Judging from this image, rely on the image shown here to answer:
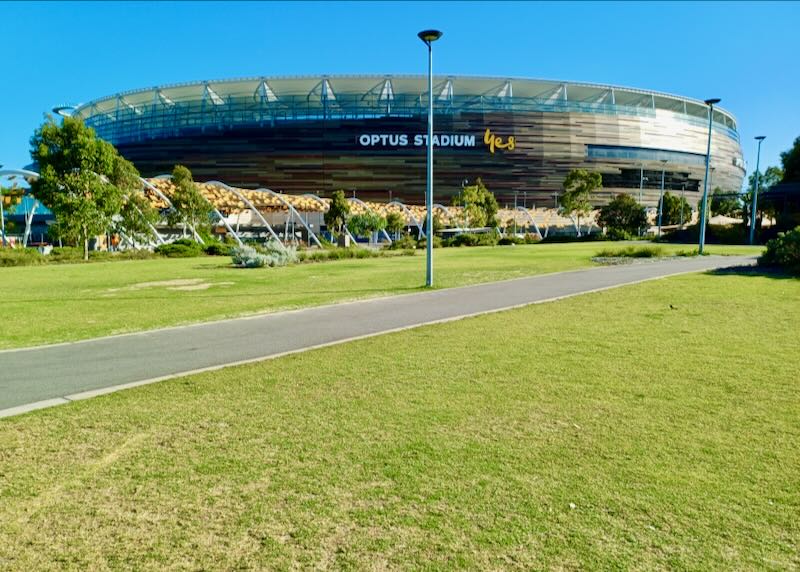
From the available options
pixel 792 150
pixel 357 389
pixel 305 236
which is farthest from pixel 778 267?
pixel 792 150

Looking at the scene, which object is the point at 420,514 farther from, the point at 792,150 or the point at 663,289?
the point at 792,150

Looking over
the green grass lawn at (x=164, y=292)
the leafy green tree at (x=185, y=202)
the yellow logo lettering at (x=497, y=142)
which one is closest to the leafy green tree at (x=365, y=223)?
the leafy green tree at (x=185, y=202)

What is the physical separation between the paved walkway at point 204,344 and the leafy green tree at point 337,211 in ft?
112

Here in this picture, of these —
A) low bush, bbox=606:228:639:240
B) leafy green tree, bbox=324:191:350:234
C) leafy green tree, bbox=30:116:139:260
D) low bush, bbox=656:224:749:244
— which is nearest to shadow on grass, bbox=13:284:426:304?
leafy green tree, bbox=30:116:139:260

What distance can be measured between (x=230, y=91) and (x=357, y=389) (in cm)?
8472

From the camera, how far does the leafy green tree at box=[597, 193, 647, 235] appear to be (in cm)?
5781

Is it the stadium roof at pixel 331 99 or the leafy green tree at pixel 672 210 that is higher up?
the stadium roof at pixel 331 99

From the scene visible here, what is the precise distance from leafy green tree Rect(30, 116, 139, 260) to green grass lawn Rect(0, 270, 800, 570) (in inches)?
1097

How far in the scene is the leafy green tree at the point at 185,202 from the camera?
39.3m

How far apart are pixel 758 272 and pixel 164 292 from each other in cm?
1898

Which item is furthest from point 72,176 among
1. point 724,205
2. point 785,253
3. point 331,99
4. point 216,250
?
point 724,205

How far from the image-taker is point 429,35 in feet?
47.2

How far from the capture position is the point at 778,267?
1880 cm

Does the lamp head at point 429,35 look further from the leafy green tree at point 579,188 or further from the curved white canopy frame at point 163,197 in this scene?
the leafy green tree at point 579,188
